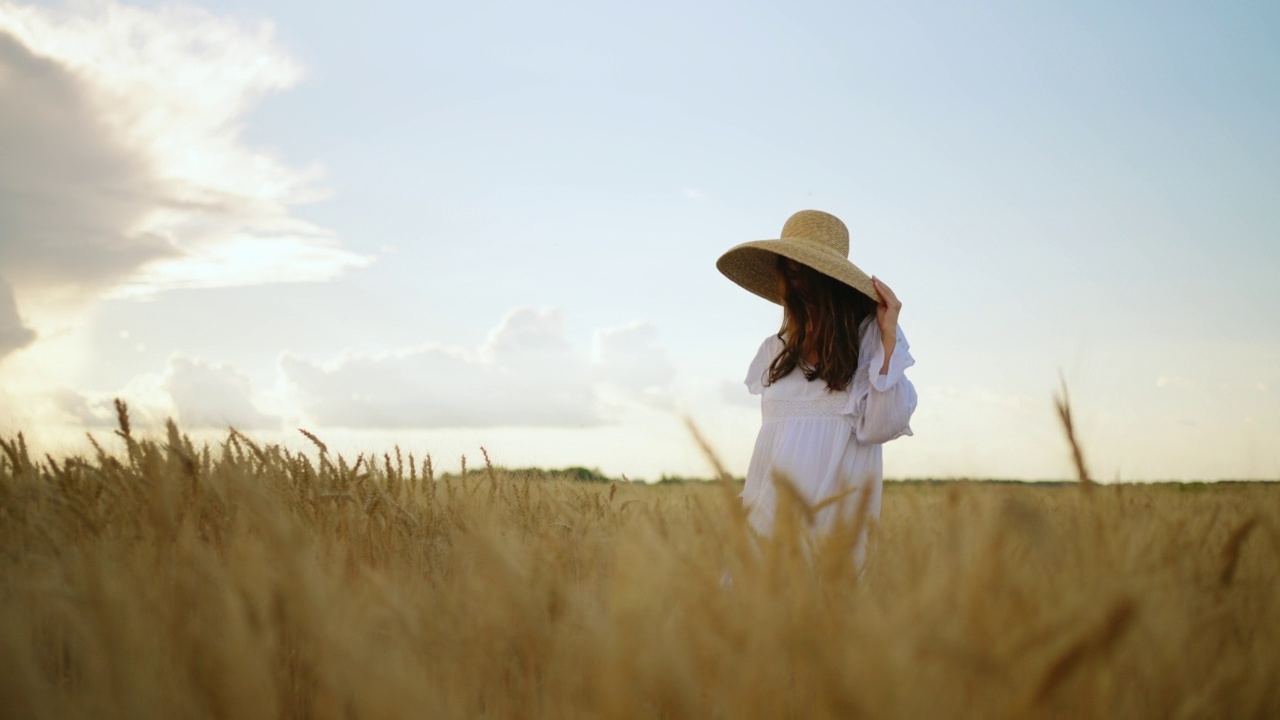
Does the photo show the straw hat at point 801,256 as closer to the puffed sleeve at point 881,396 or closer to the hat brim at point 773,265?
the hat brim at point 773,265

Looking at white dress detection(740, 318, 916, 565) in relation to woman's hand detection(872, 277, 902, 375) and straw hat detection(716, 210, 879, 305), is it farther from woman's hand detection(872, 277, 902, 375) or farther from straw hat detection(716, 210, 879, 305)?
straw hat detection(716, 210, 879, 305)

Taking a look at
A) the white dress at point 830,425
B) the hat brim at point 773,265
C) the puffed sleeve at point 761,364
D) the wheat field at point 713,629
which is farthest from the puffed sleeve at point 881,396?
the wheat field at point 713,629

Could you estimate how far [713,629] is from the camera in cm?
113

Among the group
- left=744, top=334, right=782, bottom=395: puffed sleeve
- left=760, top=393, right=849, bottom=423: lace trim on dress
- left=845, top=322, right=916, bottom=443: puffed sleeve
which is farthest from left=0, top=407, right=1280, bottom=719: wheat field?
left=744, top=334, right=782, bottom=395: puffed sleeve

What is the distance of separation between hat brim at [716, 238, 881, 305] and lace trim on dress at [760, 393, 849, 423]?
44 centimetres

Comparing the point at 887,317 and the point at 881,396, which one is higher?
the point at 887,317

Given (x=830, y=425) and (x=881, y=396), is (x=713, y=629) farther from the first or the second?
(x=830, y=425)

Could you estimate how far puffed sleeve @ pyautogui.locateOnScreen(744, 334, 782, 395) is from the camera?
3.68 metres

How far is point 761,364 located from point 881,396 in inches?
29.4

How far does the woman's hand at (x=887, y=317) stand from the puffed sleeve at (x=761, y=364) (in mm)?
570

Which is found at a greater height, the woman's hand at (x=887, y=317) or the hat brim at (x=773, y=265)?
the hat brim at (x=773, y=265)

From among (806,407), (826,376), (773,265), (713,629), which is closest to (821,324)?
(826,376)

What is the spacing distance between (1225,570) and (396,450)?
314 centimetres

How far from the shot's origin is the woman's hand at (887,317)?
3.12m
